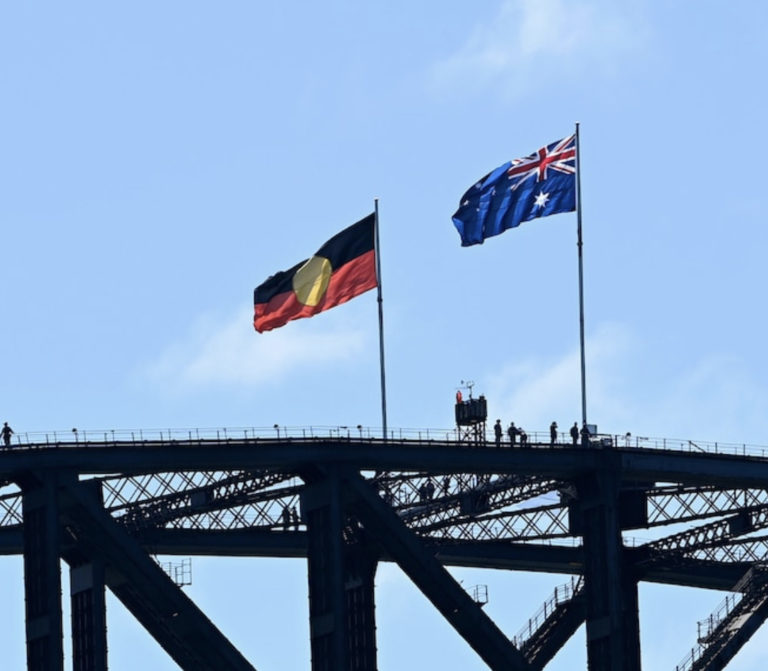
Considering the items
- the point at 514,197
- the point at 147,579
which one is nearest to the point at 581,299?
the point at 514,197

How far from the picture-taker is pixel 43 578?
140 metres

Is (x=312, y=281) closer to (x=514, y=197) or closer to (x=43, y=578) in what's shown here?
(x=514, y=197)

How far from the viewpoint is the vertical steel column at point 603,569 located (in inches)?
5792

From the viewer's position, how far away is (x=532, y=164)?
148m

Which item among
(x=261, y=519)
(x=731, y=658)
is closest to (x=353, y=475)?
(x=261, y=519)

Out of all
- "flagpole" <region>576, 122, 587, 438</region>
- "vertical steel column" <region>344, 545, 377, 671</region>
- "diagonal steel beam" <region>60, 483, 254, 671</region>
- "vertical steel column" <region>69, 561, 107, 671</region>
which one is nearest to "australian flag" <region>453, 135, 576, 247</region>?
"flagpole" <region>576, 122, 587, 438</region>

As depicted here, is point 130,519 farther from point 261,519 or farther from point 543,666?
point 543,666

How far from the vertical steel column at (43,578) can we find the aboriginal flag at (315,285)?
1424 centimetres

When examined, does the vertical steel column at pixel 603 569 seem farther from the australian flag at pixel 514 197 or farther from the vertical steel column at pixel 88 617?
the vertical steel column at pixel 88 617

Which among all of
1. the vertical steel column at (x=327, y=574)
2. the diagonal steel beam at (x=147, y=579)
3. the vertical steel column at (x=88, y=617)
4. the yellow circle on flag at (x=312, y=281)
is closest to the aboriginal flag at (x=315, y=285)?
the yellow circle on flag at (x=312, y=281)

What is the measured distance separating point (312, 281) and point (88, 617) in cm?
1887

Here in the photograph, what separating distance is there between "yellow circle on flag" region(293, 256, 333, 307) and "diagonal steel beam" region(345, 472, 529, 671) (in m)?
8.73

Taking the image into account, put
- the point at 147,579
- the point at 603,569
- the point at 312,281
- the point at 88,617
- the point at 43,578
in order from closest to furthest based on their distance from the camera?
1. the point at 43,578
2. the point at 147,579
3. the point at 88,617
4. the point at 312,281
5. the point at 603,569

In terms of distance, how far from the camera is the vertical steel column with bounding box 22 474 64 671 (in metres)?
139
